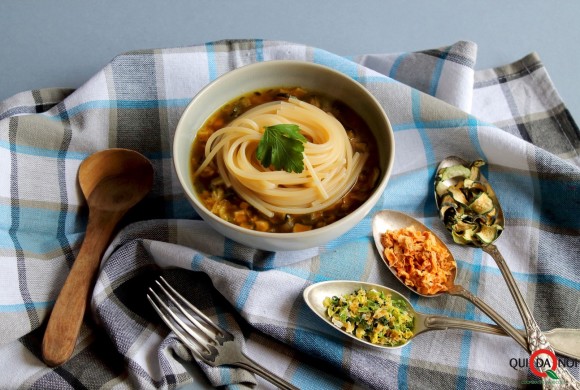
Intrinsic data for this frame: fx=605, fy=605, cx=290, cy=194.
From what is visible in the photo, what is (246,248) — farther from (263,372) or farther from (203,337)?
(263,372)

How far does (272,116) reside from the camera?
299 centimetres

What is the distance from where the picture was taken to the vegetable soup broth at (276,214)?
289 centimetres

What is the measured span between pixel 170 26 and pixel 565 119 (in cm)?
263

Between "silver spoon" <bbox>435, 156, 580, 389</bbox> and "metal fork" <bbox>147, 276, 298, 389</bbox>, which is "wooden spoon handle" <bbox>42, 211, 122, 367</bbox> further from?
"silver spoon" <bbox>435, 156, 580, 389</bbox>

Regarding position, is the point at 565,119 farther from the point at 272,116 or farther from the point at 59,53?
the point at 59,53

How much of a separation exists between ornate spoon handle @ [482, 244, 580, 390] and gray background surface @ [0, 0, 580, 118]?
1461 mm

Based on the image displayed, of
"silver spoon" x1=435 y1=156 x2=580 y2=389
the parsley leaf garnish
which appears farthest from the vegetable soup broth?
"silver spoon" x1=435 y1=156 x2=580 y2=389

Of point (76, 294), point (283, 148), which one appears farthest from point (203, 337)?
point (283, 148)

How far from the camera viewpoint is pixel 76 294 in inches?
120

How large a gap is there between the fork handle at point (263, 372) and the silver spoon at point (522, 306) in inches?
44.8

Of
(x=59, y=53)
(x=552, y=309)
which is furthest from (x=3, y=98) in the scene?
(x=552, y=309)

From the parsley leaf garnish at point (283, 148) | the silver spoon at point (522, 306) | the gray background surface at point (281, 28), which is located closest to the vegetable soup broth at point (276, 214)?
A: the parsley leaf garnish at point (283, 148)

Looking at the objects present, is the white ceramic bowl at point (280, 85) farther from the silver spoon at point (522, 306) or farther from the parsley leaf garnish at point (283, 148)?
the silver spoon at point (522, 306)

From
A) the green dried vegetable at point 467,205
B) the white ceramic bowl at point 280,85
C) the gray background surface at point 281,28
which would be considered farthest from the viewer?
the gray background surface at point 281,28
